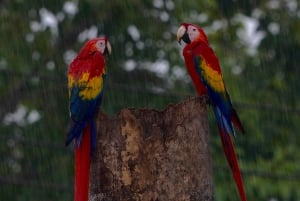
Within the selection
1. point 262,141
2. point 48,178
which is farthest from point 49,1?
point 262,141

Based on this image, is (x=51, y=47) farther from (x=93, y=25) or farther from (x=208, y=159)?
(x=208, y=159)

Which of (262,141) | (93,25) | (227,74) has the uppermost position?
(93,25)

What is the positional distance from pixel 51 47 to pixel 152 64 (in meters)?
0.80

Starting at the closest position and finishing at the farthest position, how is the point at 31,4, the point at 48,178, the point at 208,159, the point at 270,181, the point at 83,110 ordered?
1. the point at 208,159
2. the point at 83,110
3. the point at 270,181
4. the point at 48,178
5. the point at 31,4

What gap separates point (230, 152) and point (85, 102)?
61 centimetres

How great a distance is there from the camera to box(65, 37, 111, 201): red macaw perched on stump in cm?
364

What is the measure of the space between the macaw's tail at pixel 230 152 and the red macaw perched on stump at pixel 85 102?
51 centimetres

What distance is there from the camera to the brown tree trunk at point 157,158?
3.40 meters

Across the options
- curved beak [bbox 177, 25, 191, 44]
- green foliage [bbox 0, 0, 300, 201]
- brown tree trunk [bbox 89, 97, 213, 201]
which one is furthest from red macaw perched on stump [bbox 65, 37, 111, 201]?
green foliage [bbox 0, 0, 300, 201]

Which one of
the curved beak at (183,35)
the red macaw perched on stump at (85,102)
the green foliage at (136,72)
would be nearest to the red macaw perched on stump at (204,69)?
the curved beak at (183,35)

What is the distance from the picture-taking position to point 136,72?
27.1 ft

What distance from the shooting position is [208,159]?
347 cm

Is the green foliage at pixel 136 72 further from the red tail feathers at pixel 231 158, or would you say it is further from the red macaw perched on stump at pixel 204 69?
the red tail feathers at pixel 231 158

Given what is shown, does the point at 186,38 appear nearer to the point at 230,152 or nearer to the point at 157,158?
the point at 230,152
